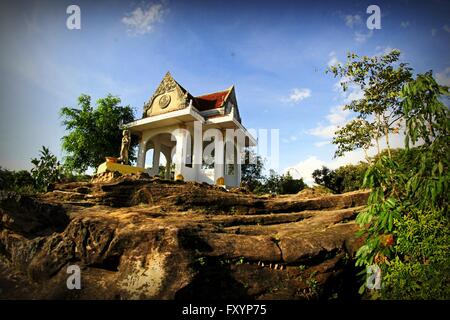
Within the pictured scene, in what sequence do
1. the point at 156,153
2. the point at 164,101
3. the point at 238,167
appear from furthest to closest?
1. the point at 156,153
2. the point at 238,167
3. the point at 164,101

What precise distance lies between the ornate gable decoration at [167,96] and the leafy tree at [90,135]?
106 inches

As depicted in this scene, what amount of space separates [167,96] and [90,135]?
712 centimetres

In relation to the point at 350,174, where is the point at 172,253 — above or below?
below

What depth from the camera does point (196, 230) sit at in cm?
632

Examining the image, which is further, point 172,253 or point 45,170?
point 45,170

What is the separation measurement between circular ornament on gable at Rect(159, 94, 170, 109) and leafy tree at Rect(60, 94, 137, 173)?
3.59m

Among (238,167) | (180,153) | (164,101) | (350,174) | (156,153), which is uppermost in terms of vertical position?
(164,101)

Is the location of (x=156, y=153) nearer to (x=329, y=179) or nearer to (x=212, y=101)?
(x=212, y=101)

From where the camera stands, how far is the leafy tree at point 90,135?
20.5 m

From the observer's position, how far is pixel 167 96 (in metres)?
20.2

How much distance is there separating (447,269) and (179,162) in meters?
15.2

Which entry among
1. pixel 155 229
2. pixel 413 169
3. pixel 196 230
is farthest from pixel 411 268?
pixel 155 229

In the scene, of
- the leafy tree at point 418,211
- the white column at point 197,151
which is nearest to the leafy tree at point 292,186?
the white column at point 197,151

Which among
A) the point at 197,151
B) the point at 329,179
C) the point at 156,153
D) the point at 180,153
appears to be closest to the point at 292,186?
the point at 329,179
